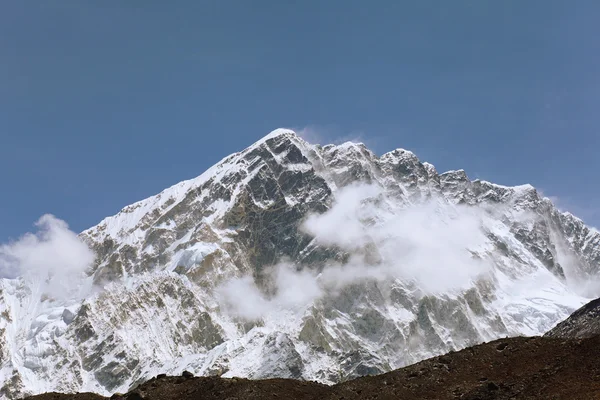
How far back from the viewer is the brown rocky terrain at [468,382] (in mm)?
46281

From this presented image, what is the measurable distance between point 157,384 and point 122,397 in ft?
9.45

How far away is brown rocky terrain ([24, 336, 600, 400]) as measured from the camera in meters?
46.3

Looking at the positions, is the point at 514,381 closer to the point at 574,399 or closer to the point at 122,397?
the point at 574,399

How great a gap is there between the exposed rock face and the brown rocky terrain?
21.0 meters

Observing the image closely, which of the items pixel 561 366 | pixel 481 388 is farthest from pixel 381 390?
pixel 561 366

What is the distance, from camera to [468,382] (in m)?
→ 50.2

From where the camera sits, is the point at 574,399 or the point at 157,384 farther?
the point at 157,384

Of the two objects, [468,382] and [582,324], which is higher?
[582,324]

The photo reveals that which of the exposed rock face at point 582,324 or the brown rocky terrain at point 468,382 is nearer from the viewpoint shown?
the brown rocky terrain at point 468,382

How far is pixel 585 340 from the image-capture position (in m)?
50.4

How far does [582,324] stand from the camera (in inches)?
3012

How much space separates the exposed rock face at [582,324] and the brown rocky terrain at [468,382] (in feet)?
68.8

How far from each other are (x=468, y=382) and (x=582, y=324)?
31.6 m

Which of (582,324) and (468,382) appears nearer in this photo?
(468,382)
